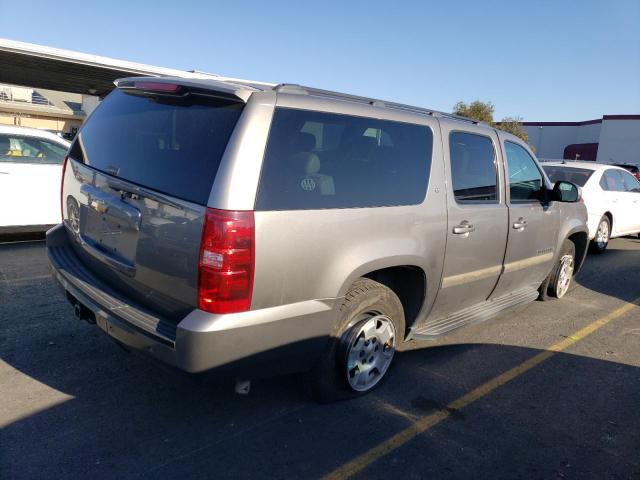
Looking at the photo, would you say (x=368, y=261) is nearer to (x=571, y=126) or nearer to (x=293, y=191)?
(x=293, y=191)

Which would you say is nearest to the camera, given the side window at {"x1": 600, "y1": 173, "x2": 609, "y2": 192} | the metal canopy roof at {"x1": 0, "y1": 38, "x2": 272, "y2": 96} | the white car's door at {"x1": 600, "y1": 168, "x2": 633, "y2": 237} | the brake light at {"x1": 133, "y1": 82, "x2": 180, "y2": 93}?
the brake light at {"x1": 133, "y1": 82, "x2": 180, "y2": 93}

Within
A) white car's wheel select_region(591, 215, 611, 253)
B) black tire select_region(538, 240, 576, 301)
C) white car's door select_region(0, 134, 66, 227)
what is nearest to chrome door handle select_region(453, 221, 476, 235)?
black tire select_region(538, 240, 576, 301)

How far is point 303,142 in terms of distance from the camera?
291cm

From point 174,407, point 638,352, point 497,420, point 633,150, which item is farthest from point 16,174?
point 633,150

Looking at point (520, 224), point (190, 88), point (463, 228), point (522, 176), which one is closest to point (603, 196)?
point (522, 176)

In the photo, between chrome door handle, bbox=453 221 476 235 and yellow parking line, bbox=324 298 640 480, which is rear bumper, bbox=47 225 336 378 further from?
chrome door handle, bbox=453 221 476 235

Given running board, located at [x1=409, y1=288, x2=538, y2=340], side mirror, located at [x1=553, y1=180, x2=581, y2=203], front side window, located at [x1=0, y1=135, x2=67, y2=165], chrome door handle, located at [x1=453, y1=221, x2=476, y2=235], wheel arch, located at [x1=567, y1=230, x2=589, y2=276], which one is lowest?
running board, located at [x1=409, y1=288, x2=538, y2=340]

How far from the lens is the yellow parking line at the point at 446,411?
112 inches

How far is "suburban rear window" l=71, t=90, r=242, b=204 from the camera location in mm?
2645

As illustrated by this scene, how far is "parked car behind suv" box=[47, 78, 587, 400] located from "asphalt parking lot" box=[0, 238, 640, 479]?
39 centimetres

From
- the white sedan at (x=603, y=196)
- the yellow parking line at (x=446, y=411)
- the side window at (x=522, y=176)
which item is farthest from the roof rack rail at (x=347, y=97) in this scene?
the white sedan at (x=603, y=196)

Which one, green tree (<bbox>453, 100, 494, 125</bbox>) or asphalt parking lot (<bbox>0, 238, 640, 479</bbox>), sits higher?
green tree (<bbox>453, 100, 494, 125</bbox>)

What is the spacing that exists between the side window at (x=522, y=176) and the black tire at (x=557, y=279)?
1045 millimetres

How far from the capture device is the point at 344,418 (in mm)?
3316
